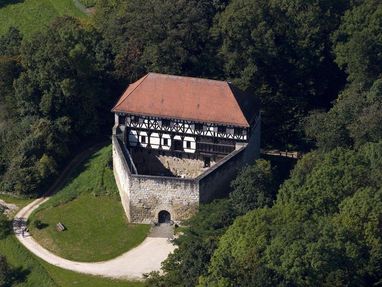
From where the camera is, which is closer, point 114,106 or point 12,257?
point 12,257

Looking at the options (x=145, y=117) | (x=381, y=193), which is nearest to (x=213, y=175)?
(x=145, y=117)

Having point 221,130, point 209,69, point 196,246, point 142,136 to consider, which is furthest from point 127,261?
point 209,69

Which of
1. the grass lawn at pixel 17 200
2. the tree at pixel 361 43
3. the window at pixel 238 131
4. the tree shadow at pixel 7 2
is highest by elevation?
the tree shadow at pixel 7 2

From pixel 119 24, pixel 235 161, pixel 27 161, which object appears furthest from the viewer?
pixel 119 24

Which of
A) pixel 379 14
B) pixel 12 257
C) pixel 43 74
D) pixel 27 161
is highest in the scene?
pixel 379 14

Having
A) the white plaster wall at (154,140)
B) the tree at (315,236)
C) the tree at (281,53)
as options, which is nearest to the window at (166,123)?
the white plaster wall at (154,140)

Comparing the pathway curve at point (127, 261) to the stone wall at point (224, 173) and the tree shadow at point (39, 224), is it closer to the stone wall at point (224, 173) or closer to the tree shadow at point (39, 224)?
the tree shadow at point (39, 224)

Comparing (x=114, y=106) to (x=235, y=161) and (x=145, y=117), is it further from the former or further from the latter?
(x=235, y=161)
